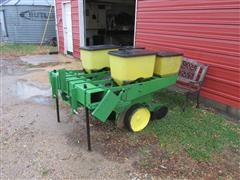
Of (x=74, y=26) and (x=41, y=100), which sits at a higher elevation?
(x=74, y=26)

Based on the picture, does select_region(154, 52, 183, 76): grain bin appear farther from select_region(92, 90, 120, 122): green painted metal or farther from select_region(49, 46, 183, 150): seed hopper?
select_region(92, 90, 120, 122): green painted metal

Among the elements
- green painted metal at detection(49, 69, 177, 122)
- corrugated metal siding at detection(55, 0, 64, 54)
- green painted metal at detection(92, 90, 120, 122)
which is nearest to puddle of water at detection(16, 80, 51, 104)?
green painted metal at detection(49, 69, 177, 122)

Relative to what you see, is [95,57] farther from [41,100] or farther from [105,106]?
[41,100]

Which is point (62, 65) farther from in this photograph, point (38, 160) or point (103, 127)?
point (38, 160)

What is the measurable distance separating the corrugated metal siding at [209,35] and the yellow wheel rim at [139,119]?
4.55 ft

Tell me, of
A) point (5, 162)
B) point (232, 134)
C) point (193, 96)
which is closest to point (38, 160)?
A: point (5, 162)

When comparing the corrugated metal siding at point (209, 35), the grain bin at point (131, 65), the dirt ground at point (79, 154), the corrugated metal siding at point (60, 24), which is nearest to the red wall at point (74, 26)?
the corrugated metal siding at point (60, 24)

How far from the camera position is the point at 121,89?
9.57 feet

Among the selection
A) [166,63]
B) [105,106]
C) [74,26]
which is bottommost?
[105,106]

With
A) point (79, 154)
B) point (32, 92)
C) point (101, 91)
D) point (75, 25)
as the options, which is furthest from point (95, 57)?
point (75, 25)

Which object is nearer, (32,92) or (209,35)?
(209,35)

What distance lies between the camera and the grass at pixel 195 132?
2.93 m

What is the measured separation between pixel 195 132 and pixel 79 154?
163 cm

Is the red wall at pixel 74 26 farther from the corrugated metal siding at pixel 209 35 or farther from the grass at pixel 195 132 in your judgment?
the grass at pixel 195 132
